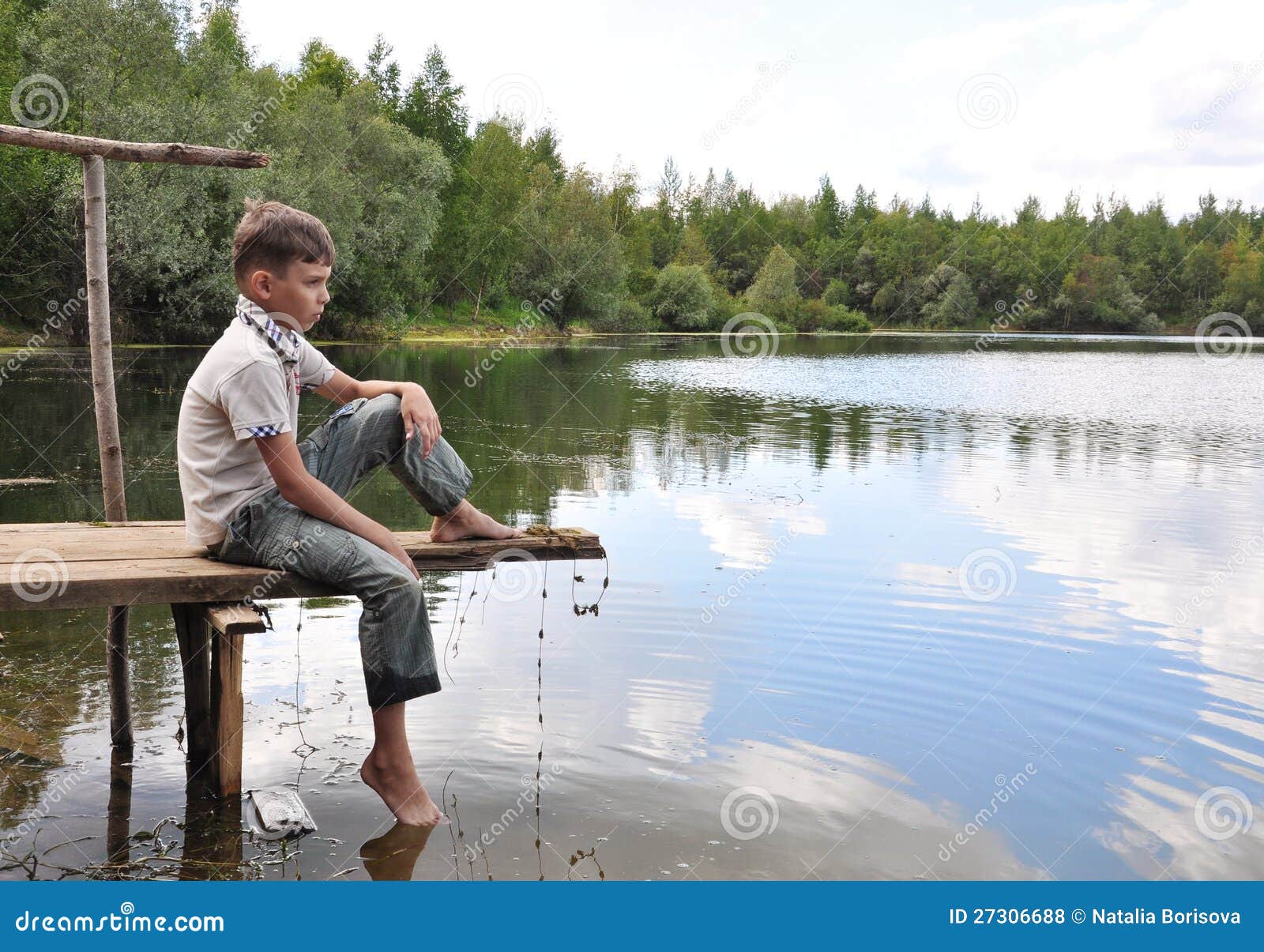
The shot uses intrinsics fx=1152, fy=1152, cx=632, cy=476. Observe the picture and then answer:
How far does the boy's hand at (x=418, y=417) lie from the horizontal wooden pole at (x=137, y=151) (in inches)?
74.8

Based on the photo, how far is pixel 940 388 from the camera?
104 feet

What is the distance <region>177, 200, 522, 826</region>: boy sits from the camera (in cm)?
395

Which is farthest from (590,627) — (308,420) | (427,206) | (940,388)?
(427,206)

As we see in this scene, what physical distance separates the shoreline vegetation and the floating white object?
3010cm

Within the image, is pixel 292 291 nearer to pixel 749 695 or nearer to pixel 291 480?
pixel 291 480

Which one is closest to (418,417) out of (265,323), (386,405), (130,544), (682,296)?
(386,405)

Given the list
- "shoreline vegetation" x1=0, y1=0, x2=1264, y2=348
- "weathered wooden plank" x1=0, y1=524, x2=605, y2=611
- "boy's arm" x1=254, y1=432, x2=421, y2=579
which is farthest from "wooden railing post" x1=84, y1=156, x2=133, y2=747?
"shoreline vegetation" x1=0, y1=0, x2=1264, y2=348

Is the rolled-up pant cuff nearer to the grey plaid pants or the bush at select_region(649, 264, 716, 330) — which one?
the grey plaid pants

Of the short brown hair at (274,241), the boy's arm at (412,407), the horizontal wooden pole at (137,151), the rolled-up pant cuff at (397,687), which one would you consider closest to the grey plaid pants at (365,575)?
the rolled-up pant cuff at (397,687)

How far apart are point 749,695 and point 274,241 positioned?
11.6 ft

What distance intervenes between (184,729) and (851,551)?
6102mm

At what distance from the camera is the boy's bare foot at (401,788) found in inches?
167

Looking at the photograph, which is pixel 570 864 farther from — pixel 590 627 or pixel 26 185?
pixel 26 185
